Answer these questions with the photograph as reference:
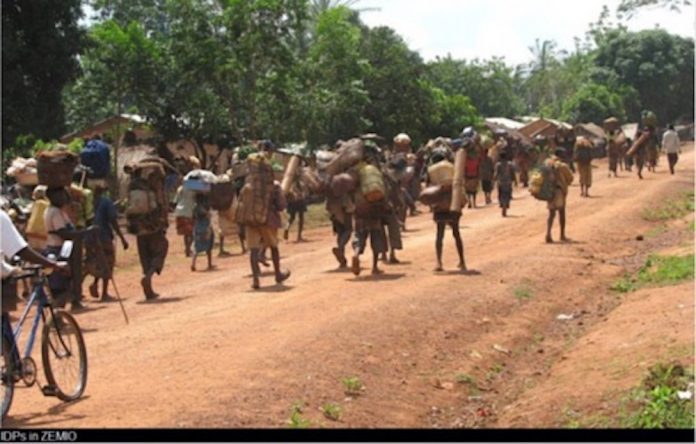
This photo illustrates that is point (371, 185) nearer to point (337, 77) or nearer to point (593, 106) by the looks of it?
point (337, 77)

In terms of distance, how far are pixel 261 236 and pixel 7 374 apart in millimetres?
7177

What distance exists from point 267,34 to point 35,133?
29.1 ft

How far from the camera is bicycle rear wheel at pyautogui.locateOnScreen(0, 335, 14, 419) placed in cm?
810

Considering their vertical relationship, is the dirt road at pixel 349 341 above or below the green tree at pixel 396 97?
below

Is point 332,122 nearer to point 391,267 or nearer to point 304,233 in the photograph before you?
point 304,233

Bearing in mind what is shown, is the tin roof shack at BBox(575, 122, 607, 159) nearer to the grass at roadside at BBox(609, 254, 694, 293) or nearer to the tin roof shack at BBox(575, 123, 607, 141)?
the tin roof shack at BBox(575, 123, 607, 141)

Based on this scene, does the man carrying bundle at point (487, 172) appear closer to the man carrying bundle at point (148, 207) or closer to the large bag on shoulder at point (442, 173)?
the large bag on shoulder at point (442, 173)

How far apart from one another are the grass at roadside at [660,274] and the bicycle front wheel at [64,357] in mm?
8579

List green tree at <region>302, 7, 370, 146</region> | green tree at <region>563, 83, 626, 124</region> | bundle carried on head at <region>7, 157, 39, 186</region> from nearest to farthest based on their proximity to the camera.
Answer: bundle carried on head at <region>7, 157, 39, 186</region>
green tree at <region>302, 7, 370, 146</region>
green tree at <region>563, 83, 626, 124</region>

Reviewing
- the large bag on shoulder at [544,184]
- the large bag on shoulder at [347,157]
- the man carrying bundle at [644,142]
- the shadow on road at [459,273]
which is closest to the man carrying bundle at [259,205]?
the large bag on shoulder at [347,157]

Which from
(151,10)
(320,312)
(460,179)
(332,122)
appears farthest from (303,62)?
(320,312)

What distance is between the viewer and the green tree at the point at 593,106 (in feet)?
197

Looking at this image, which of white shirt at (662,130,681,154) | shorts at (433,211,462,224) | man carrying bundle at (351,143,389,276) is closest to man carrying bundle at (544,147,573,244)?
shorts at (433,211,462,224)

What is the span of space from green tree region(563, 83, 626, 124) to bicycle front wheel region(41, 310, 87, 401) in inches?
2066
